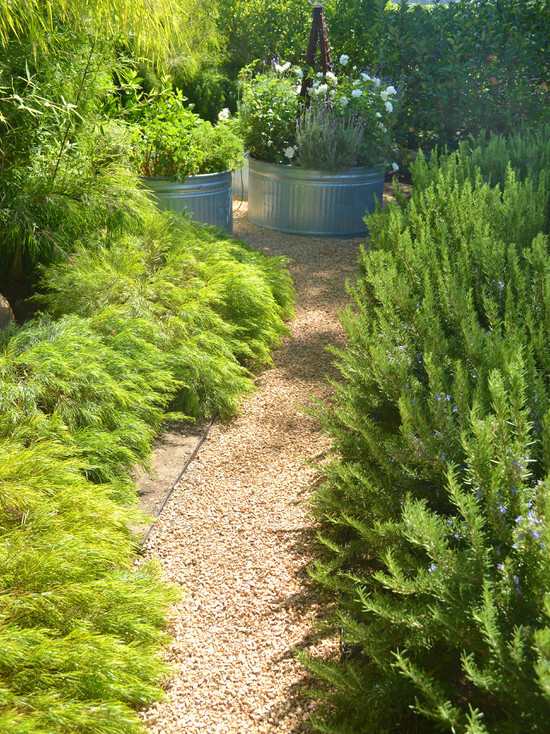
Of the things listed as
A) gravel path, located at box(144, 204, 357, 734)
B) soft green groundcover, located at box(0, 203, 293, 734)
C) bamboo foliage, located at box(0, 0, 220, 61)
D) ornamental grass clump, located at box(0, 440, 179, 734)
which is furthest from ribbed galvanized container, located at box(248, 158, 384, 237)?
ornamental grass clump, located at box(0, 440, 179, 734)

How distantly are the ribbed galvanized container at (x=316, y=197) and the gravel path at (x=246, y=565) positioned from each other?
2703mm

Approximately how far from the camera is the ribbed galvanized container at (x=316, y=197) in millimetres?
6922

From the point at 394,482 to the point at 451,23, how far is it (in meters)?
7.10

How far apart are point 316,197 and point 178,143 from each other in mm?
1491

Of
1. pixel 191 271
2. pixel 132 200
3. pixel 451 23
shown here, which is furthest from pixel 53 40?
pixel 451 23

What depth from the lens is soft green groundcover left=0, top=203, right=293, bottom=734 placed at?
197cm

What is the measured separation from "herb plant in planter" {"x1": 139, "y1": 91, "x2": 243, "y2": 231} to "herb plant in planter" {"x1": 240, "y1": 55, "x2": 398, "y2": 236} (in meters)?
0.71

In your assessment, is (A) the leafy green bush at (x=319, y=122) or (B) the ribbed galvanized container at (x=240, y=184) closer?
(A) the leafy green bush at (x=319, y=122)

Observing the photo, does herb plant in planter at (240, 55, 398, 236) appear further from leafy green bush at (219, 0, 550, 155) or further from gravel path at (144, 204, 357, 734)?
gravel path at (144, 204, 357, 734)

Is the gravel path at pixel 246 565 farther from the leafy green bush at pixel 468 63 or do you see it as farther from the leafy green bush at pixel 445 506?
the leafy green bush at pixel 468 63

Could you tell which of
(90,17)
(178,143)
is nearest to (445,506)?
(90,17)

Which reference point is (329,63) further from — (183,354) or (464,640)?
(464,640)

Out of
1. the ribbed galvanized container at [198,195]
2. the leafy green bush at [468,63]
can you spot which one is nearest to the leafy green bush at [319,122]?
the ribbed galvanized container at [198,195]

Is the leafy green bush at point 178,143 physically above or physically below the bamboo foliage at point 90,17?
below
